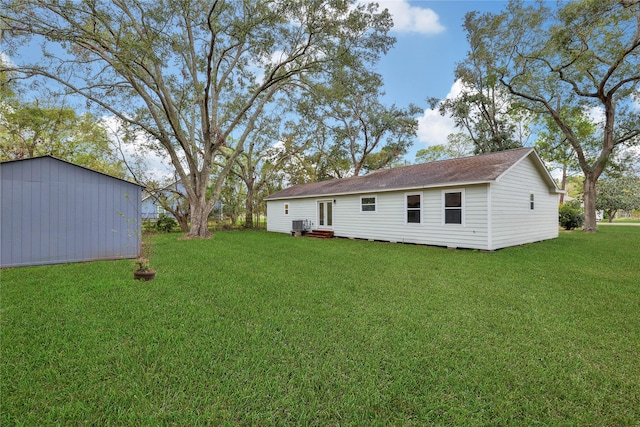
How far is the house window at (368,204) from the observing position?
1186cm

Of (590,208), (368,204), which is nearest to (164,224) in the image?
(368,204)

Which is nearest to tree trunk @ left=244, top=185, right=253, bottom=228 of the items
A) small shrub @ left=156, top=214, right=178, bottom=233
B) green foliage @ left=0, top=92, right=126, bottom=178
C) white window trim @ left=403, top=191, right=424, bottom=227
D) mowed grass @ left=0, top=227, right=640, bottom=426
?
small shrub @ left=156, top=214, right=178, bottom=233

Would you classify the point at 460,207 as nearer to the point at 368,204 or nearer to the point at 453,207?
the point at 453,207

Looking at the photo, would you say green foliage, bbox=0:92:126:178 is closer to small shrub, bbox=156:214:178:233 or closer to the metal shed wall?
small shrub, bbox=156:214:178:233

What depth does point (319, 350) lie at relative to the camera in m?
2.73

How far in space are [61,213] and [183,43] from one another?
8623mm

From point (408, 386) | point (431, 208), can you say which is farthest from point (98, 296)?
point (431, 208)

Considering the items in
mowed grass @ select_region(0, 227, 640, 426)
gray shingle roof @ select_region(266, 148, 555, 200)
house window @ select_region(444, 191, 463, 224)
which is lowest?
mowed grass @ select_region(0, 227, 640, 426)

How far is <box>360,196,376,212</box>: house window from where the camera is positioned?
1186 centimetres

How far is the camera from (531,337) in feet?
10.00

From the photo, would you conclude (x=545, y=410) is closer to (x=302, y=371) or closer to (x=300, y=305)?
(x=302, y=371)

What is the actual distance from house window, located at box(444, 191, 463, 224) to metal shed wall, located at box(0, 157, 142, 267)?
31.6 ft

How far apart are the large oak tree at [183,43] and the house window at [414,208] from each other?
19.7ft

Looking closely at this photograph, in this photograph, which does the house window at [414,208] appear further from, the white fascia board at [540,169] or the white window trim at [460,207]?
the white fascia board at [540,169]
